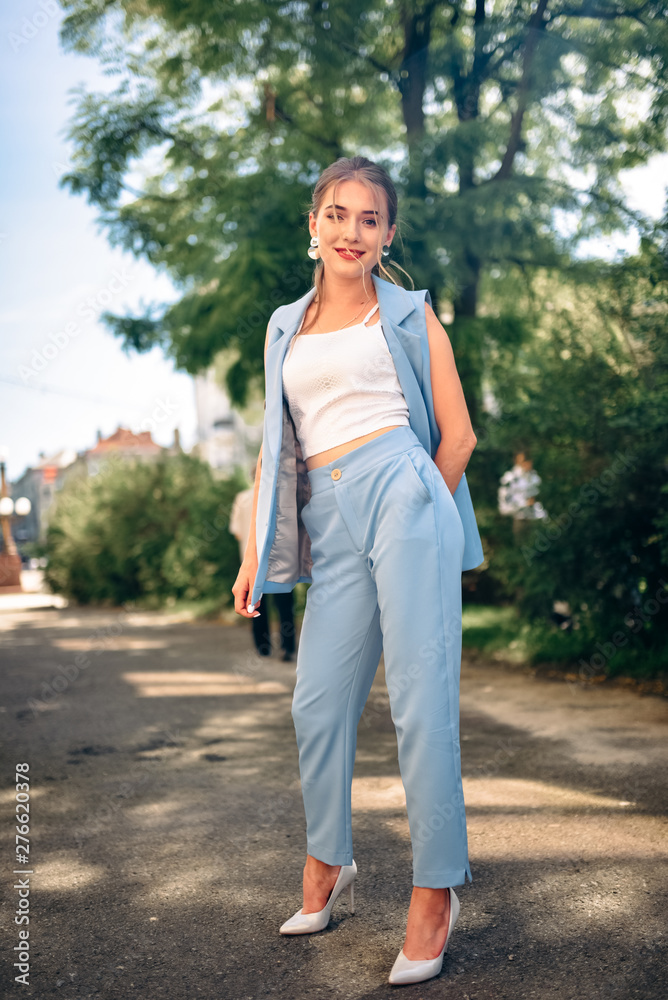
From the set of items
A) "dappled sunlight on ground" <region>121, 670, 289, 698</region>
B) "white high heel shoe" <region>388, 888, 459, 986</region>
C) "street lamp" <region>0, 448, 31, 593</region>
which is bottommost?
"dappled sunlight on ground" <region>121, 670, 289, 698</region>

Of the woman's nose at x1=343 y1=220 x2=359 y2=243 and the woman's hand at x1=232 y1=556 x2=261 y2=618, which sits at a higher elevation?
the woman's nose at x1=343 y1=220 x2=359 y2=243

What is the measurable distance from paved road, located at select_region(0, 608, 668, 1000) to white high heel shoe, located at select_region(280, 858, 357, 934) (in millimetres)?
31

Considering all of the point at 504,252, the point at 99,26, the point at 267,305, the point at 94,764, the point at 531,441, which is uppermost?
the point at 99,26

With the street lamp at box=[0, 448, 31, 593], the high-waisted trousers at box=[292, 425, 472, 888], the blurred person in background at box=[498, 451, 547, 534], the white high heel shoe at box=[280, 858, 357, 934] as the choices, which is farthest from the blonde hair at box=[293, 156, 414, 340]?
the street lamp at box=[0, 448, 31, 593]

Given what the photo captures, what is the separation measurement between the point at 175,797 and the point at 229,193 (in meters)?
6.67

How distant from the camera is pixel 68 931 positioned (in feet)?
8.27

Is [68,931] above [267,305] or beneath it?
beneath

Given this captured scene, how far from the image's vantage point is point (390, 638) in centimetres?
230

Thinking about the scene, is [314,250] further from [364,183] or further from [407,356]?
[407,356]

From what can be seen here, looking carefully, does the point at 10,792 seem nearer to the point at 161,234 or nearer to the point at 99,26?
the point at 161,234

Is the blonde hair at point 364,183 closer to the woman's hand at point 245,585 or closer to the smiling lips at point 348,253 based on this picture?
the smiling lips at point 348,253

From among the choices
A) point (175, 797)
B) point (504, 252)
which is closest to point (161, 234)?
point (504, 252)

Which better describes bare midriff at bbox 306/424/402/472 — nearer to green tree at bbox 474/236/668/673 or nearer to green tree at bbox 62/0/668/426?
green tree at bbox 474/236/668/673

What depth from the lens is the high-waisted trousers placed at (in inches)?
88.4
